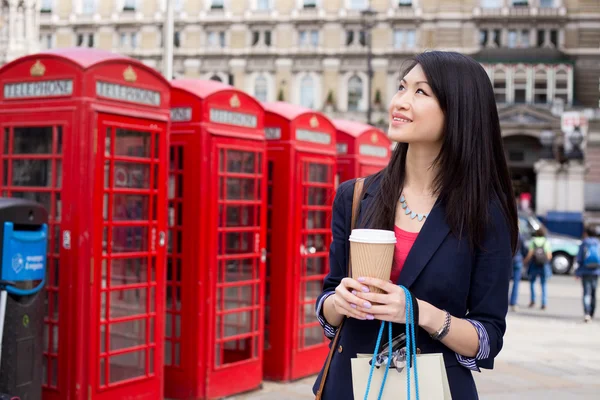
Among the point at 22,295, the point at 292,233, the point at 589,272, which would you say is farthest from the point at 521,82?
the point at 22,295

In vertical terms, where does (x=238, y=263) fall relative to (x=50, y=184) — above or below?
below

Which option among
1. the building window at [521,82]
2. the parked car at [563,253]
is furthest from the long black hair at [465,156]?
the building window at [521,82]

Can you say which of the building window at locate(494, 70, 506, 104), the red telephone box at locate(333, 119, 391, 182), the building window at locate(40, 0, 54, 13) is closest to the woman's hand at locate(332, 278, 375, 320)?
the red telephone box at locate(333, 119, 391, 182)

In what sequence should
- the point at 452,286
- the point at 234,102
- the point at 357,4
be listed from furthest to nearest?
the point at 357,4 < the point at 234,102 < the point at 452,286

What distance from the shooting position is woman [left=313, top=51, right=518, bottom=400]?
7.49ft

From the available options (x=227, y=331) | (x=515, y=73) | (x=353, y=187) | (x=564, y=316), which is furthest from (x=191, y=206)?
(x=515, y=73)

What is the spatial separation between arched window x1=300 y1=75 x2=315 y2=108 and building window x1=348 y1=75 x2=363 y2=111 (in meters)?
2.14

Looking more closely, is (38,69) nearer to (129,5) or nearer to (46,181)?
(46,181)

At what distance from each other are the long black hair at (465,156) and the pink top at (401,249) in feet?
0.17

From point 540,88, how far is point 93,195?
42.6 meters

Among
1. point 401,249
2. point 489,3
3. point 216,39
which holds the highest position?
point 489,3

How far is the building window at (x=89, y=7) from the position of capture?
4709 centimetres

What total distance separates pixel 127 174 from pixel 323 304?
377 centimetres

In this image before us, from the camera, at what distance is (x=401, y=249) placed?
7.73ft
